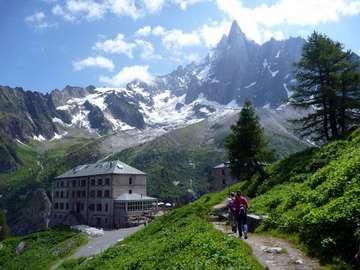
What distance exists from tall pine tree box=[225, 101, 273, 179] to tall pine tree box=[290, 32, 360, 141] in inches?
200

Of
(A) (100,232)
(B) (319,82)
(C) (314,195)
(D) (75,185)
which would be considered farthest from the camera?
(D) (75,185)

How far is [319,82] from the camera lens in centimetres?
4553

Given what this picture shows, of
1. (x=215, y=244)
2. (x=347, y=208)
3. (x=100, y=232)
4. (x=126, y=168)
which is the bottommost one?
(x=100, y=232)

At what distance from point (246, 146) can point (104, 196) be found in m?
55.2

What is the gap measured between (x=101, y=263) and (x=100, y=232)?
40691 mm

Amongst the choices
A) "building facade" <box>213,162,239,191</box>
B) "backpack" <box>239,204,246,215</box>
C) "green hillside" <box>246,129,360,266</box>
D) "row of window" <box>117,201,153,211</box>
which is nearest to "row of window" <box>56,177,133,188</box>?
"row of window" <box>117,201,153,211</box>

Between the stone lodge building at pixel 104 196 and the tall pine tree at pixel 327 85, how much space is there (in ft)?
159

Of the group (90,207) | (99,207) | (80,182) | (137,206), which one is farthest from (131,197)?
(80,182)

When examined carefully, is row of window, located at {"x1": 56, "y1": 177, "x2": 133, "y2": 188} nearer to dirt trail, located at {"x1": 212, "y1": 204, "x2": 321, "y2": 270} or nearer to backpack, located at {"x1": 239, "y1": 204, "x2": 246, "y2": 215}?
backpack, located at {"x1": 239, "y1": 204, "x2": 246, "y2": 215}

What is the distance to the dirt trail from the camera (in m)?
14.8

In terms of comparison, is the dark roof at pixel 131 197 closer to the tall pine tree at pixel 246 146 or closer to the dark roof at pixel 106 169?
the dark roof at pixel 106 169

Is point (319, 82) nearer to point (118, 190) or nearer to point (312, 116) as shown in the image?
point (312, 116)

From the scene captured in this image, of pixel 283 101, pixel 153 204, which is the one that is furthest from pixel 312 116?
pixel 153 204

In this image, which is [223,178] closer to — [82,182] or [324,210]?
[82,182]
